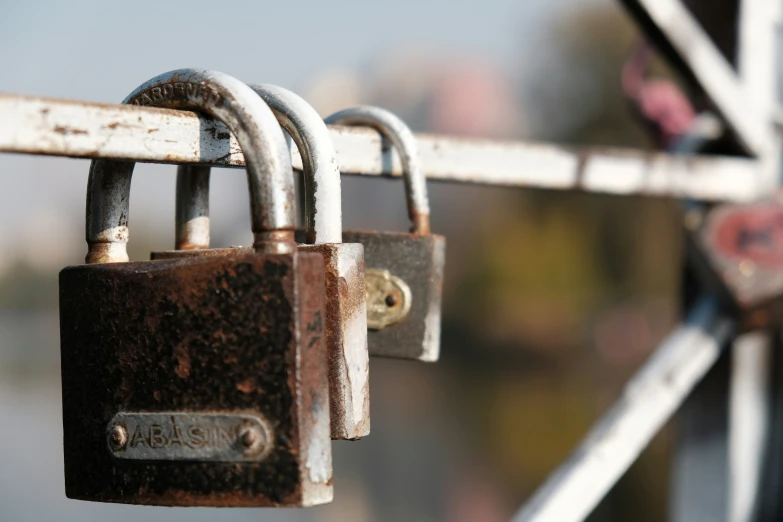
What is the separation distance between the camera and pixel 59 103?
0.55 meters

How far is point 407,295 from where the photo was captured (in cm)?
83

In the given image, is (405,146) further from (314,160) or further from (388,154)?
(314,160)

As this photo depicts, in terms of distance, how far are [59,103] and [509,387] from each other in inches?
655

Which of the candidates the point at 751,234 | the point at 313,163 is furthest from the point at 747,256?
the point at 313,163

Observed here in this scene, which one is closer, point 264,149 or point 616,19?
point 264,149

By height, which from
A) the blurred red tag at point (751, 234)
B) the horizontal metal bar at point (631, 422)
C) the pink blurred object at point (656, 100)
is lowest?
the horizontal metal bar at point (631, 422)

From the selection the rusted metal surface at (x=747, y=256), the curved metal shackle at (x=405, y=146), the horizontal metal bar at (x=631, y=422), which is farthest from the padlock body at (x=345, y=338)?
the rusted metal surface at (x=747, y=256)

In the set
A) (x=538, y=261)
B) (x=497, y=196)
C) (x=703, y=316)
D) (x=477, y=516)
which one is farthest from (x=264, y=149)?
(x=497, y=196)

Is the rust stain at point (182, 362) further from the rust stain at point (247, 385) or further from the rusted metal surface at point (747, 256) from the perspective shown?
the rusted metal surface at point (747, 256)

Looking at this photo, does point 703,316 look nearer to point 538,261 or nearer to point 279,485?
point 279,485

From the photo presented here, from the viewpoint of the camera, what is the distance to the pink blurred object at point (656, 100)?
4.80 ft

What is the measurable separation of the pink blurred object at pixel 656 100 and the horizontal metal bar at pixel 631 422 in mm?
272

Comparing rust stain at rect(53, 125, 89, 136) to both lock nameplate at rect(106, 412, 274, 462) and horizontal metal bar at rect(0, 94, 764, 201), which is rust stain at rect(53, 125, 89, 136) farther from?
lock nameplate at rect(106, 412, 274, 462)

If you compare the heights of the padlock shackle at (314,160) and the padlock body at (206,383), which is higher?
the padlock shackle at (314,160)
